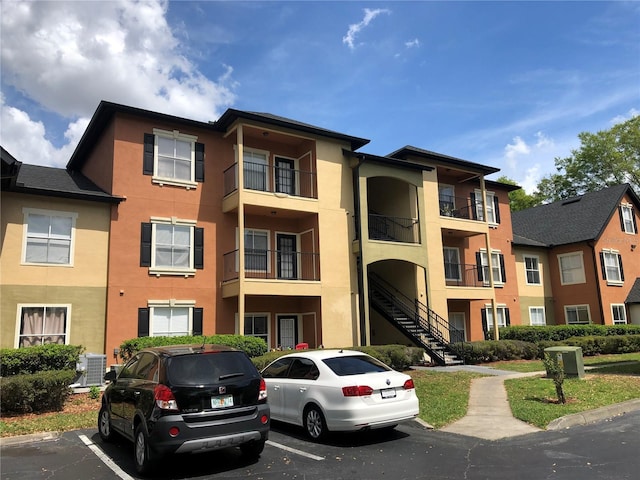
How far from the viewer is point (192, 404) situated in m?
6.65

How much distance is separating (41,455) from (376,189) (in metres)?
19.9

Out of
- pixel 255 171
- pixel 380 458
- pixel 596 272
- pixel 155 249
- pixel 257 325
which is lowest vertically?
pixel 380 458

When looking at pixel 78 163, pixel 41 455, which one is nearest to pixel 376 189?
pixel 78 163

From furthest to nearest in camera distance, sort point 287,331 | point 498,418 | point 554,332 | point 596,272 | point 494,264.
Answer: point 596,272 → point 494,264 → point 554,332 → point 287,331 → point 498,418

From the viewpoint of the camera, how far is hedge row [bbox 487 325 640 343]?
83.8 ft

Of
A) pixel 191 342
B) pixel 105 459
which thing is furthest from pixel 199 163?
pixel 105 459

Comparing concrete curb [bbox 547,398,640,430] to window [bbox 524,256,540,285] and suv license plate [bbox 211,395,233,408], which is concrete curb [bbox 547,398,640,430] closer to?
suv license plate [bbox 211,395,233,408]

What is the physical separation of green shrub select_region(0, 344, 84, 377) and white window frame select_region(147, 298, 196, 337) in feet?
10.4

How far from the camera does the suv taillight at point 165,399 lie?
6547 millimetres

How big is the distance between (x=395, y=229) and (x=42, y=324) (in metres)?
15.5

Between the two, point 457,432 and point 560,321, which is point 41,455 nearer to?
point 457,432

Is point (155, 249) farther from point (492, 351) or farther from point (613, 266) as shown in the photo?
point (613, 266)

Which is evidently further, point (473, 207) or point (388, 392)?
point (473, 207)

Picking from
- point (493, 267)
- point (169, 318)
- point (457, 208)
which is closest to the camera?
point (169, 318)
